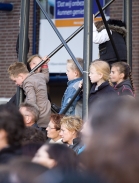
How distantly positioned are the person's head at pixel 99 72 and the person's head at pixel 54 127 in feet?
2.15

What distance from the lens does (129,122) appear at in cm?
152

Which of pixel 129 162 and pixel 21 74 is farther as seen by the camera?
pixel 21 74

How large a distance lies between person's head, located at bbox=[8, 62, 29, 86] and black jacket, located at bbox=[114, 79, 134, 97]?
A: 1032mm

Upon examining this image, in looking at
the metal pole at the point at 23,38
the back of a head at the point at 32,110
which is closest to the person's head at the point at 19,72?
the metal pole at the point at 23,38

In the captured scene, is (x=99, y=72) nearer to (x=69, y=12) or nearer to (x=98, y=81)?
(x=98, y=81)

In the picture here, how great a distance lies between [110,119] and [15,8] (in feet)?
29.5

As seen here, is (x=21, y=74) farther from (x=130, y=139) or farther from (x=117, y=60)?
(x=130, y=139)

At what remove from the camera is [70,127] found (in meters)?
5.12

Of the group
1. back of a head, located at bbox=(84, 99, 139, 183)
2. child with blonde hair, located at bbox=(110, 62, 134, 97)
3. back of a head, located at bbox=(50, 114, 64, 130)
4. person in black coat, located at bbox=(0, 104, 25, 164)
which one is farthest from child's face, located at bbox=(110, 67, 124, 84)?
back of a head, located at bbox=(84, 99, 139, 183)

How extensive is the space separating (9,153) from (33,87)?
10.1ft

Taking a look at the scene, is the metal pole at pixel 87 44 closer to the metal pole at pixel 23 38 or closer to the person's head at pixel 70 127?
the person's head at pixel 70 127

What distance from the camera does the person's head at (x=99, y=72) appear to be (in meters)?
4.98

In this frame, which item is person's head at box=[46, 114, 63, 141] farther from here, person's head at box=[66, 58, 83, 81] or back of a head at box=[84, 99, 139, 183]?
back of a head at box=[84, 99, 139, 183]

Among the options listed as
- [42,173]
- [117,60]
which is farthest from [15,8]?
[42,173]
